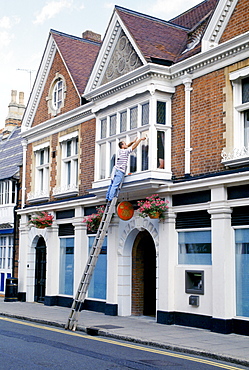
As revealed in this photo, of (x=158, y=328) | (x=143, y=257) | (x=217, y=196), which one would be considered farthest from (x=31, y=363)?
(x=143, y=257)

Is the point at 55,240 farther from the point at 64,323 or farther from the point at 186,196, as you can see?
the point at 186,196

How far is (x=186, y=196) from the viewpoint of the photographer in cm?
1477

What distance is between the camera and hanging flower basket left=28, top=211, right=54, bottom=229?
20562 mm

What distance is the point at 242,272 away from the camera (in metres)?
13.1

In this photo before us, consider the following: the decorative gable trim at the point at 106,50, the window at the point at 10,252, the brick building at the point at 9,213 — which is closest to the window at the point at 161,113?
the decorative gable trim at the point at 106,50

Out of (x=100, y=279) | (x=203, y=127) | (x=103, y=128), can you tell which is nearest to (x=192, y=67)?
(x=203, y=127)

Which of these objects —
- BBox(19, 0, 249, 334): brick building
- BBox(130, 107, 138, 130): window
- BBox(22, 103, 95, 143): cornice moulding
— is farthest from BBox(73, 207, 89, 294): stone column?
BBox(130, 107, 138, 130): window

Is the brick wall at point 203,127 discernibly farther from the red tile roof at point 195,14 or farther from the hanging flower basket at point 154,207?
the red tile roof at point 195,14

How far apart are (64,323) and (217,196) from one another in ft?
18.0

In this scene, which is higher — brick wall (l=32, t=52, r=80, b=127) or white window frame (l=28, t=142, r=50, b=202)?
brick wall (l=32, t=52, r=80, b=127)

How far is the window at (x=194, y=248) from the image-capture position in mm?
14141

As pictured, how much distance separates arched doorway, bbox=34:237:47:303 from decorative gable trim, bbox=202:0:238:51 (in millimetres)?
11523

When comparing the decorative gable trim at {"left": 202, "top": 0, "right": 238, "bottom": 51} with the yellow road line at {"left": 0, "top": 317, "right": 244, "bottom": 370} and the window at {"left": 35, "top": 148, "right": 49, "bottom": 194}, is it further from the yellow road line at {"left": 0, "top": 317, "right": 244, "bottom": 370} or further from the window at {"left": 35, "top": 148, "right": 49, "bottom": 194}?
the window at {"left": 35, "top": 148, "right": 49, "bottom": 194}

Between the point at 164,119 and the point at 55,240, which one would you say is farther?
the point at 55,240
